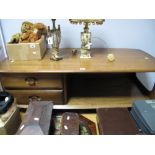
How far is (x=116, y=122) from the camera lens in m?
0.84

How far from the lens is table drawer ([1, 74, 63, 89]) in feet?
2.97

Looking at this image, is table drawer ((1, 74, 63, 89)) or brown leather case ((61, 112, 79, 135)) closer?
brown leather case ((61, 112, 79, 135))

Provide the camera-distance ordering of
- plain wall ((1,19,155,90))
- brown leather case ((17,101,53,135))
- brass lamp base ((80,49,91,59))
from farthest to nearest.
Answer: plain wall ((1,19,155,90)) < brass lamp base ((80,49,91,59)) < brown leather case ((17,101,53,135))

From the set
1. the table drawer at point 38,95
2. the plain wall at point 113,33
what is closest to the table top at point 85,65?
the table drawer at point 38,95

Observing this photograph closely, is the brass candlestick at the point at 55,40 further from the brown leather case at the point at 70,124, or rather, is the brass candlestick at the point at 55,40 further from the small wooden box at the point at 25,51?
the brown leather case at the point at 70,124

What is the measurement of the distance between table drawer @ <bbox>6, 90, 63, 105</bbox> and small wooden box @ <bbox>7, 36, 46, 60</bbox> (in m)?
0.20

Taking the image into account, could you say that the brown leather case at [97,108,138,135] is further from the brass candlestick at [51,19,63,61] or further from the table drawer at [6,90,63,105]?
the brass candlestick at [51,19,63,61]

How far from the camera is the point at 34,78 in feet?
2.99

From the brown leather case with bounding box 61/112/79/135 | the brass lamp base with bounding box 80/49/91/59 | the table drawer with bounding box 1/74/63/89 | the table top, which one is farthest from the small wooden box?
the brown leather case with bounding box 61/112/79/135

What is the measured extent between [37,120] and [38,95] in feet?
0.72

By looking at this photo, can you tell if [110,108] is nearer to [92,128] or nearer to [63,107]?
[92,128]

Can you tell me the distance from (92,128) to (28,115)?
12.8 inches

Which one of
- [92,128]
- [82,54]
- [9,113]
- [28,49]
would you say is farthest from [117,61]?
[9,113]
